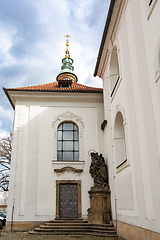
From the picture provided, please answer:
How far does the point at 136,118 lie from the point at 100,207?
5.56 metres

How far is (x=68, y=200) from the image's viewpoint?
45.3ft

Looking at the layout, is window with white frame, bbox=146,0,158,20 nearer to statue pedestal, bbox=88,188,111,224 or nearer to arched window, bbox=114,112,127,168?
arched window, bbox=114,112,127,168

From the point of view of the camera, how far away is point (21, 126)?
49.2 feet

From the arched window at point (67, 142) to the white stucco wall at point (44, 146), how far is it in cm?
32

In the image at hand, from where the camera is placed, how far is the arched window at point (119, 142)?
11.3m

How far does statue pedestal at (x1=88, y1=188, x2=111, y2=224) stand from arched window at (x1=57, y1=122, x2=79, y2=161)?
2.92 m

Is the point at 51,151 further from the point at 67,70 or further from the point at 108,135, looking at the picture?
the point at 67,70

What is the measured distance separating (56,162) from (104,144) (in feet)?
9.50

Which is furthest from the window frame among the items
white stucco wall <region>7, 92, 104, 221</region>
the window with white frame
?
the window with white frame

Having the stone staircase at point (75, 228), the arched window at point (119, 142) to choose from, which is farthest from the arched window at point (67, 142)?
the arched window at point (119, 142)

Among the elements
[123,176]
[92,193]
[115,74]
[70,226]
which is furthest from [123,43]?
[70,226]

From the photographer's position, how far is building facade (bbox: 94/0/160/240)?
22.0 feet

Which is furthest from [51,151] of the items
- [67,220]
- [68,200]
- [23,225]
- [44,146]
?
[23,225]

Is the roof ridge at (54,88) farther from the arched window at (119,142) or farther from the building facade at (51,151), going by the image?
the arched window at (119,142)
